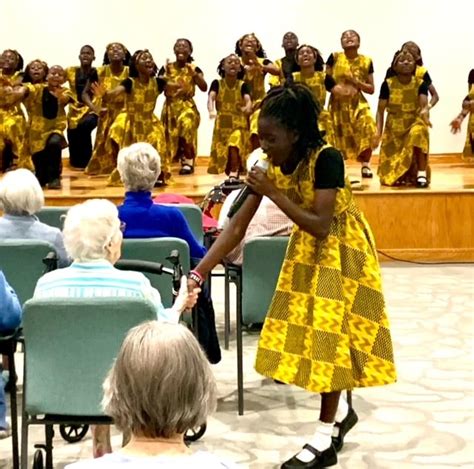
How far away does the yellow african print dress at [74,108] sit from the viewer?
9633mm

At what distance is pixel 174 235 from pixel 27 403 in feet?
4.03

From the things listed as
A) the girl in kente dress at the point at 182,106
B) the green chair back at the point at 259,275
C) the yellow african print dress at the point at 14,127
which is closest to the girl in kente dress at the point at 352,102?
the girl in kente dress at the point at 182,106

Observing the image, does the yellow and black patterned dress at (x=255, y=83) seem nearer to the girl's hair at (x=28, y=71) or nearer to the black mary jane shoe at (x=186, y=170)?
the black mary jane shoe at (x=186, y=170)

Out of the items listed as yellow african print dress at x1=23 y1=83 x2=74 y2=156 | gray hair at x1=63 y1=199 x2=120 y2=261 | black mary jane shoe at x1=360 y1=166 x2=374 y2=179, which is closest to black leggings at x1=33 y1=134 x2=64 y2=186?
yellow african print dress at x1=23 y1=83 x2=74 y2=156

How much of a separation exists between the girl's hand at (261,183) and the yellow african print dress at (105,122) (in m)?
5.94

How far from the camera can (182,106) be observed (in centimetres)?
927

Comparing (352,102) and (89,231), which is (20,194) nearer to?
(89,231)

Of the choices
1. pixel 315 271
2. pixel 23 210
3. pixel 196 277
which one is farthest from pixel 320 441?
pixel 23 210

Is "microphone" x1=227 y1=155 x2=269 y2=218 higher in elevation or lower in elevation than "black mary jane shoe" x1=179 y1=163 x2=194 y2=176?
higher

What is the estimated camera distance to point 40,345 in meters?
2.60

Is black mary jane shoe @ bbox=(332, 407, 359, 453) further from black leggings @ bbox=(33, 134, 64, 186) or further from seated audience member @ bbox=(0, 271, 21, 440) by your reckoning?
black leggings @ bbox=(33, 134, 64, 186)

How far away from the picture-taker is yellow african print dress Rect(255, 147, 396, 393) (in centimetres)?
293

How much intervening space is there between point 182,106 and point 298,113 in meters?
6.54

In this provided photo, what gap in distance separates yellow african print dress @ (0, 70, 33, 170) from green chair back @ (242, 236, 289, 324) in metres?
5.50
